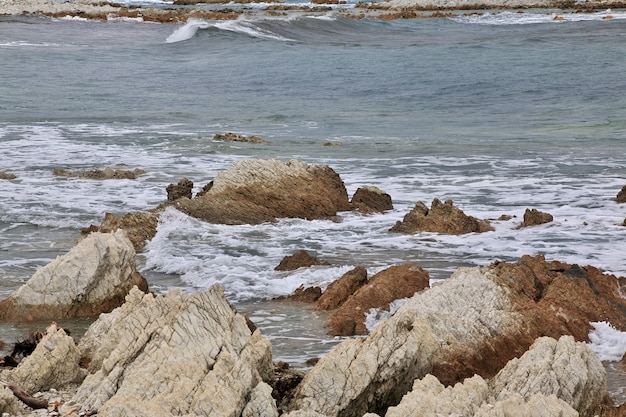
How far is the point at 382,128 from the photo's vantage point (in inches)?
945

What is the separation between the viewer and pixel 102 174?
54.7ft

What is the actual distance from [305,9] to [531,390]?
63155 millimetres

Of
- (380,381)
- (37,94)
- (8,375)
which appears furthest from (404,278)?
(37,94)

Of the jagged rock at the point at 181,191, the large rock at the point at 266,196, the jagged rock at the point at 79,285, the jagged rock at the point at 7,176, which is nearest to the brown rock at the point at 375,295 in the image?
the jagged rock at the point at 79,285

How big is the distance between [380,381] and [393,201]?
8984 millimetres

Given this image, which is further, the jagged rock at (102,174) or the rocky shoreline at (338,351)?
the jagged rock at (102,174)

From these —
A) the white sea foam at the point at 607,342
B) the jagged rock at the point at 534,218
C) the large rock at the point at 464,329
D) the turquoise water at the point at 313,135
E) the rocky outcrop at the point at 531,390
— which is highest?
the rocky outcrop at the point at 531,390

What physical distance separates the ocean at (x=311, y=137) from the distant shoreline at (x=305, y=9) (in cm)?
807

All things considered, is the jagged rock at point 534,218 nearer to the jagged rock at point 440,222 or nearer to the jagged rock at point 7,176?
the jagged rock at point 440,222

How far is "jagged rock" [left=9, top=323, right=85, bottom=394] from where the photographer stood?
6305 millimetres

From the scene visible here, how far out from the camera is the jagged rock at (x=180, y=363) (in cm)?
540

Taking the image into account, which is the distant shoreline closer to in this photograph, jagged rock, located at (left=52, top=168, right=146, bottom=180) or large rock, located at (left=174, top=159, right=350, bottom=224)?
jagged rock, located at (left=52, top=168, right=146, bottom=180)

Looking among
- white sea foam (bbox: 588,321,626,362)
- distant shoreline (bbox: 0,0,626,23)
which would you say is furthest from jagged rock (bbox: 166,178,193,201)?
distant shoreline (bbox: 0,0,626,23)

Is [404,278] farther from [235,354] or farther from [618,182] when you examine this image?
[618,182]
